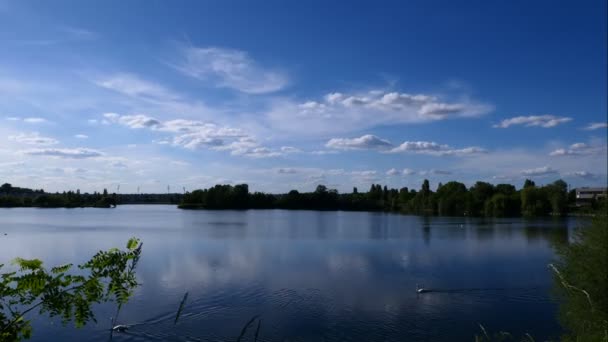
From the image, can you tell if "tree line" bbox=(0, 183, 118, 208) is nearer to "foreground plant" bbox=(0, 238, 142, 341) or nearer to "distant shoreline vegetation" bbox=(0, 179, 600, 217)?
"distant shoreline vegetation" bbox=(0, 179, 600, 217)

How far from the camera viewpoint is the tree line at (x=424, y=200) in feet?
352

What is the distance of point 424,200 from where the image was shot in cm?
13800

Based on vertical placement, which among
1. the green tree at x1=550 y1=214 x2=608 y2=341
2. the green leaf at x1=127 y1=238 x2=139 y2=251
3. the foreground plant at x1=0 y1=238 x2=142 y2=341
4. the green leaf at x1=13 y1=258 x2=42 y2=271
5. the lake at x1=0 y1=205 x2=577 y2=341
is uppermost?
the green leaf at x1=127 y1=238 x2=139 y2=251

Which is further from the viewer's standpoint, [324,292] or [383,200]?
[383,200]

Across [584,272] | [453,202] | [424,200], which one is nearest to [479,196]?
[453,202]

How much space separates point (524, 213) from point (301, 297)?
9700 cm

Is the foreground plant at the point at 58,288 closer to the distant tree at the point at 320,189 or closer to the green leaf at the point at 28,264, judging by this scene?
the green leaf at the point at 28,264

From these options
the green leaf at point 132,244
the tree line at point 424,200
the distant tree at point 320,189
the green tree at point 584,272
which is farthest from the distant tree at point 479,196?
the green leaf at point 132,244

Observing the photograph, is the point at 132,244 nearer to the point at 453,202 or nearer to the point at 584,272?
the point at 584,272

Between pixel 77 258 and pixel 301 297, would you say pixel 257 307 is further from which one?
pixel 77 258

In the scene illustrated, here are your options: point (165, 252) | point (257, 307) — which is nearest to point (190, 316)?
point (257, 307)

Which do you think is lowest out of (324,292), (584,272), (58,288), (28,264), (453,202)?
(324,292)

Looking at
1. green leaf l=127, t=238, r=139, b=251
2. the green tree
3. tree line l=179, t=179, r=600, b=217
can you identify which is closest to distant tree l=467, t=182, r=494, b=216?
tree line l=179, t=179, r=600, b=217

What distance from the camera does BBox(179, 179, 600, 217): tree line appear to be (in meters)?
107
